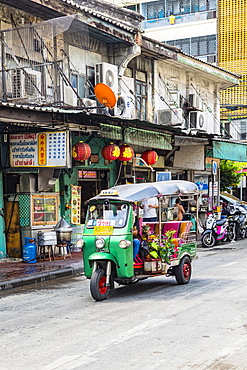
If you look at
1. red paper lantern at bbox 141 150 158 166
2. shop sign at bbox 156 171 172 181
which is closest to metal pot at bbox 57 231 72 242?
red paper lantern at bbox 141 150 158 166

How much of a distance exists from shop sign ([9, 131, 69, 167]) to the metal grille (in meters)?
23.3

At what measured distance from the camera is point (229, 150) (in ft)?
77.0

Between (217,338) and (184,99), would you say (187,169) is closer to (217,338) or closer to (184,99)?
(184,99)

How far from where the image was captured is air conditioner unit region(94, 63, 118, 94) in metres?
18.8

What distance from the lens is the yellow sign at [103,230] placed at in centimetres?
993

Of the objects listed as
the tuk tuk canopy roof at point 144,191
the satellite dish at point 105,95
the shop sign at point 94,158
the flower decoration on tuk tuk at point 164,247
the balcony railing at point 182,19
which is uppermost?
the balcony railing at point 182,19

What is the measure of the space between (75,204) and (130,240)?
8.54 m

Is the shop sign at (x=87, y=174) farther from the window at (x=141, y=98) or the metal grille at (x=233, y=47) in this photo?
Result: the metal grille at (x=233, y=47)

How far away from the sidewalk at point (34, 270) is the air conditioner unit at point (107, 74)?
20.0 feet

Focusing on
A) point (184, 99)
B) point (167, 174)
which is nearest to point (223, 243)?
point (167, 174)

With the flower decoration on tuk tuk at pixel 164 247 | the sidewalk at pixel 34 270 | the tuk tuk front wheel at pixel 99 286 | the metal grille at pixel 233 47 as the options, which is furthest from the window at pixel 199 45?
the tuk tuk front wheel at pixel 99 286

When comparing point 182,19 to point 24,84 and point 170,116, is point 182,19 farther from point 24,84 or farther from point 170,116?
point 24,84

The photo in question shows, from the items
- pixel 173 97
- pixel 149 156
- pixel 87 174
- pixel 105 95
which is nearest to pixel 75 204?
pixel 87 174

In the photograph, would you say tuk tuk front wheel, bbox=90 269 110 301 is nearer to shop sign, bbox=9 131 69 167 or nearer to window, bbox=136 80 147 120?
shop sign, bbox=9 131 69 167
